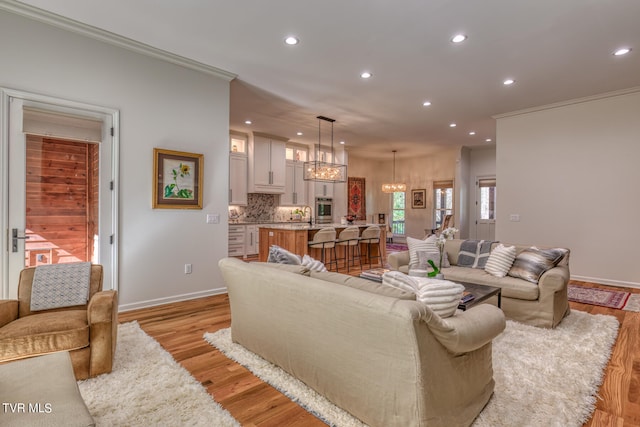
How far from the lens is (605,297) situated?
4.40 meters

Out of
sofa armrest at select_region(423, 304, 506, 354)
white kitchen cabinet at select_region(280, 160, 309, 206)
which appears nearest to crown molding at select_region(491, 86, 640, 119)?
white kitchen cabinet at select_region(280, 160, 309, 206)

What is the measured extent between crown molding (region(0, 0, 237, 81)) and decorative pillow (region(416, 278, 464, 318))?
12.8 feet

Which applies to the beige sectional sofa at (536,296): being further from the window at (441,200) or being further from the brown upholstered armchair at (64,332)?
the window at (441,200)

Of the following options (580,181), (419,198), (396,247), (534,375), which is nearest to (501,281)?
(534,375)

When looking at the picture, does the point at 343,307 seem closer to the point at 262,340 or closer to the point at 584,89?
the point at 262,340

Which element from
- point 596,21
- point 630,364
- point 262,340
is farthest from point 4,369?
point 596,21

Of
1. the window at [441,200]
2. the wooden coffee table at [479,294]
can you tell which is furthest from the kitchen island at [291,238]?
the window at [441,200]

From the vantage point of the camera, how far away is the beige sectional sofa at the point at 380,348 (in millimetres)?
1523

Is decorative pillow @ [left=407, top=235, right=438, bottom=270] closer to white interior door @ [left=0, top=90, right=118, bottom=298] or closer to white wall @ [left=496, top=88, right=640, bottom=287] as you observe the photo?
white wall @ [left=496, top=88, right=640, bottom=287]

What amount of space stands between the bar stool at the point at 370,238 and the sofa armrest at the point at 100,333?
5112 mm

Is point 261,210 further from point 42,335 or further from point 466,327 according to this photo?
point 466,327

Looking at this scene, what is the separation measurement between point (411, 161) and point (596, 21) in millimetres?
7960

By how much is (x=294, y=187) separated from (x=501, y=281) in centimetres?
626

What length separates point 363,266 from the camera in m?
6.82
